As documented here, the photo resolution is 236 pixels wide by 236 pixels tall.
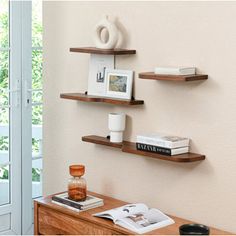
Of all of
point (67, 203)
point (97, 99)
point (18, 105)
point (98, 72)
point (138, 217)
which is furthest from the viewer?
point (18, 105)

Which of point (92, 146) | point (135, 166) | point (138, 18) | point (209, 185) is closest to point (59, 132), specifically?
point (92, 146)

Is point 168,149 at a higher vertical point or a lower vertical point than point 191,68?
lower

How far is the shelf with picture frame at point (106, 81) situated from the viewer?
122 inches

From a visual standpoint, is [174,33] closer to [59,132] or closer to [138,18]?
[138,18]

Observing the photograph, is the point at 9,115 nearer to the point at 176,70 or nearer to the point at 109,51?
the point at 109,51

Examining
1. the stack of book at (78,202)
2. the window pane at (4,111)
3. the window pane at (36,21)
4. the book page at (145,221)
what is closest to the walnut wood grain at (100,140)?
the stack of book at (78,202)

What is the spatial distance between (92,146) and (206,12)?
111 centimetres

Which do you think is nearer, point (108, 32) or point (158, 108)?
point (158, 108)

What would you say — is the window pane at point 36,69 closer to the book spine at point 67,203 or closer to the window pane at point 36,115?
the window pane at point 36,115

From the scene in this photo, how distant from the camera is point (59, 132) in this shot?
11.9 ft

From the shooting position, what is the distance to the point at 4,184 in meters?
4.11

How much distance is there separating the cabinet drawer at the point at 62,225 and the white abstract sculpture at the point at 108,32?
3.06 feet

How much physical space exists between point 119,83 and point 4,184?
1.42 metres

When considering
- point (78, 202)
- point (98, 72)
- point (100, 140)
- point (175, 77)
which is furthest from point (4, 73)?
point (175, 77)
